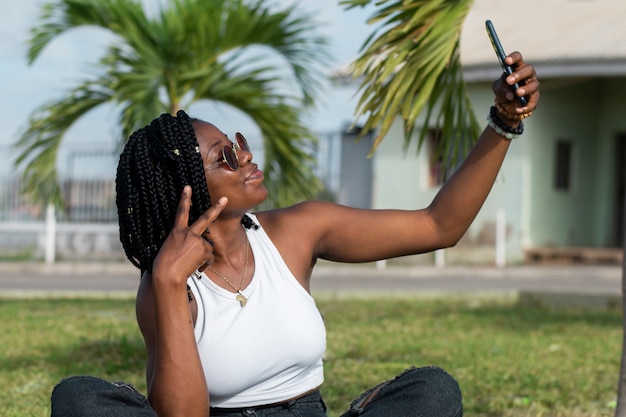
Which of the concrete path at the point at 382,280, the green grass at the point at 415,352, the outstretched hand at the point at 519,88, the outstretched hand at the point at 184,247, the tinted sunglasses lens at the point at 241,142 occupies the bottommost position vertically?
the concrete path at the point at 382,280

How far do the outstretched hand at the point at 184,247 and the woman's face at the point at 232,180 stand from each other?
157 mm

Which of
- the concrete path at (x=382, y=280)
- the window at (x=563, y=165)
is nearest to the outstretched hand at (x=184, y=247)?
the concrete path at (x=382, y=280)

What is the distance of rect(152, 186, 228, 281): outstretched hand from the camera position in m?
2.71

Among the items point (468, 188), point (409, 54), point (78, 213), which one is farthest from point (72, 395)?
point (78, 213)

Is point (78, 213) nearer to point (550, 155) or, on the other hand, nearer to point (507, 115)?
point (550, 155)

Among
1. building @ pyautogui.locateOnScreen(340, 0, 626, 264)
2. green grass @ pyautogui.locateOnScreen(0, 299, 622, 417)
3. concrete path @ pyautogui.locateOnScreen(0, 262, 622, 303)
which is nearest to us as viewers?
green grass @ pyautogui.locateOnScreen(0, 299, 622, 417)

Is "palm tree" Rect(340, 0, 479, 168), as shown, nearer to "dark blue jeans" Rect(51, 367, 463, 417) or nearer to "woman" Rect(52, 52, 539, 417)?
"woman" Rect(52, 52, 539, 417)

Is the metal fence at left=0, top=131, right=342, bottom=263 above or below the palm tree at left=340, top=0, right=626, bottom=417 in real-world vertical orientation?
below

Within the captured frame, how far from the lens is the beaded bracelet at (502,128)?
3029 mm

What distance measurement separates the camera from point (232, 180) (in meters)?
3.00

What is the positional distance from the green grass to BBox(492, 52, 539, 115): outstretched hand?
2.16 metres

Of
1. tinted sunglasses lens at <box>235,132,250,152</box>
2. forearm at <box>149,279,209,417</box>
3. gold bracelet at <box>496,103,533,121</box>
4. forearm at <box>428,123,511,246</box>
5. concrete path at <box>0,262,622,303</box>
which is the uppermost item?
gold bracelet at <box>496,103,533,121</box>

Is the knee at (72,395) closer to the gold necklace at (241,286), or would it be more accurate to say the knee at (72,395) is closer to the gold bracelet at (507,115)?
the gold necklace at (241,286)

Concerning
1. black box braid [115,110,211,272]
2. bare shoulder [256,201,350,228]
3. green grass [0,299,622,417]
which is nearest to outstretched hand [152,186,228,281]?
black box braid [115,110,211,272]
